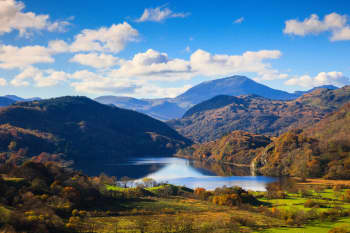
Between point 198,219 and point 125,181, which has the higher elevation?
point 198,219

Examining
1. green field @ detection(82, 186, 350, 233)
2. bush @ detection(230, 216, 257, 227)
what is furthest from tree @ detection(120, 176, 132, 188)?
bush @ detection(230, 216, 257, 227)

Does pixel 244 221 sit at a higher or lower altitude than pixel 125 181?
higher

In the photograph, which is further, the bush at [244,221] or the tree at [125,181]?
the tree at [125,181]

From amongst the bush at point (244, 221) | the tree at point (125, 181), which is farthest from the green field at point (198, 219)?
the tree at point (125, 181)

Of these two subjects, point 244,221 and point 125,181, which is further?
point 125,181

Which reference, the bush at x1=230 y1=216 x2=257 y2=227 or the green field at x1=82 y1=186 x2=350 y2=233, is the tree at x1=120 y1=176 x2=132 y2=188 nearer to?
the green field at x1=82 y1=186 x2=350 y2=233

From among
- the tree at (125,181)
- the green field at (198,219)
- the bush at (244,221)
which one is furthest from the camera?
the tree at (125,181)

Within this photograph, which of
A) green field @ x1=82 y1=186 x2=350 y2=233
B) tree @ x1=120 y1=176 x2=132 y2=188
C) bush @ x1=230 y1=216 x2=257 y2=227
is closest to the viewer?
green field @ x1=82 y1=186 x2=350 y2=233

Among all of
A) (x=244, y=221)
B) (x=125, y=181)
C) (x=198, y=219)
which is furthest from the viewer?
(x=125, y=181)

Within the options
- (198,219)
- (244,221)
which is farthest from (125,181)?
(244,221)

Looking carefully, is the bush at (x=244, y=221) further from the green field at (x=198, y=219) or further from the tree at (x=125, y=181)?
the tree at (x=125, y=181)

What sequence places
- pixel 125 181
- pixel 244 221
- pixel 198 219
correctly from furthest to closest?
1. pixel 125 181
2. pixel 198 219
3. pixel 244 221

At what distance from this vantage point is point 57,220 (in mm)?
61719

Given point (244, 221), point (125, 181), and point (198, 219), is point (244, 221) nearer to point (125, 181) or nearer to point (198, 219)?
point (198, 219)
